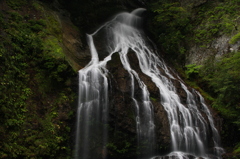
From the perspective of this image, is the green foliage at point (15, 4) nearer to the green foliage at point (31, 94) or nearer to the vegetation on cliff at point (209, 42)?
the green foliage at point (31, 94)

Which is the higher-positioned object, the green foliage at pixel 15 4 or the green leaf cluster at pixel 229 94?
the green foliage at pixel 15 4

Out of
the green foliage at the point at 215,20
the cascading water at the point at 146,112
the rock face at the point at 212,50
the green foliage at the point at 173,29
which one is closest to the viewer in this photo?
the cascading water at the point at 146,112

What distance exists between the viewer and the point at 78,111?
832 cm

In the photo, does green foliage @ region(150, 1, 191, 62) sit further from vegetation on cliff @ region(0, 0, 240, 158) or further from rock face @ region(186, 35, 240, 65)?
vegetation on cliff @ region(0, 0, 240, 158)

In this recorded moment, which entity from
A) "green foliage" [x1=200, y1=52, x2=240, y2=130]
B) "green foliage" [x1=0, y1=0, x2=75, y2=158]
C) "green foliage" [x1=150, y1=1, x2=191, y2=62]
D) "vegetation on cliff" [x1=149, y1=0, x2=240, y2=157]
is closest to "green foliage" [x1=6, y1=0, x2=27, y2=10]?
"green foliage" [x1=0, y1=0, x2=75, y2=158]

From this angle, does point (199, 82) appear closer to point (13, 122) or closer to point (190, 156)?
point (190, 156)

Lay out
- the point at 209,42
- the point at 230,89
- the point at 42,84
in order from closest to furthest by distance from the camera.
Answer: the point at 42,84
the point at 230,89
the point at 209,42

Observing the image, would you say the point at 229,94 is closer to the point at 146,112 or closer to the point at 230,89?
the point at 230,89

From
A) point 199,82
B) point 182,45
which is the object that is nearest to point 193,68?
point 199,82

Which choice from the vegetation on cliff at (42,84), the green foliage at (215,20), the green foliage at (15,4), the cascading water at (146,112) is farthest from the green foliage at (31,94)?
the green foliage at (215,20)

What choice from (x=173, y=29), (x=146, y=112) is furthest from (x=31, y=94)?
(x=173, y=29)

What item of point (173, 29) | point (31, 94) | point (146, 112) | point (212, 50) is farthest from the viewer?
point (173, 29)

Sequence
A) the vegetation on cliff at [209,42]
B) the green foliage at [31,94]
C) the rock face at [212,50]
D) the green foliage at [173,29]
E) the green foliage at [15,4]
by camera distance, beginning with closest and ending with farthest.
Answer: the green foliage at [31,94] < the green foliage at [15,4] < the vegetation on cliff at [209,42] < the rock face at [212,50] < the green foliage at [173,29]

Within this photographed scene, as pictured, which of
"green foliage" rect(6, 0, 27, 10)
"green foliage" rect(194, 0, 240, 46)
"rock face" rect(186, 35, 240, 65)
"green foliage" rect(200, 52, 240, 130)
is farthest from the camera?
"green foliage" rect(194, 0, 240, 46)
